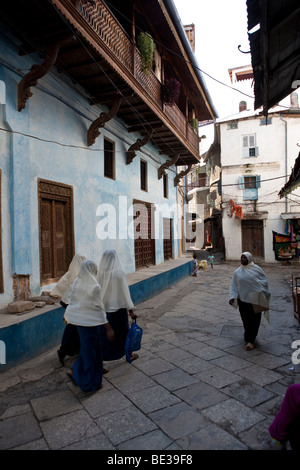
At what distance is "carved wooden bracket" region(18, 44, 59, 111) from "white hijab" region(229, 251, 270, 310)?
4.61 metres

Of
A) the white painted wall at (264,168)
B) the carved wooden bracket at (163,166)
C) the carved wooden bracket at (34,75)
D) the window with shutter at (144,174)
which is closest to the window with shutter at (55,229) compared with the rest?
the carved wooden bracket at (34,75)

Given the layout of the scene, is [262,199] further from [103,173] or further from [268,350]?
[268,350]

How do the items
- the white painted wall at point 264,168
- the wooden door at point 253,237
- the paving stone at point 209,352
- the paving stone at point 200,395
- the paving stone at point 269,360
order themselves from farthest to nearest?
the wooden door at point 253,237
the white painted wall at point 264,168
the paving stone at point 209,352
the paving stone at point 269,360
the paving stone at point 200,395

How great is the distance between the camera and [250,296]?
4.70 m

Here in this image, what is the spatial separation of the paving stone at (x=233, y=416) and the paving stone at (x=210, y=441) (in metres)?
0.10

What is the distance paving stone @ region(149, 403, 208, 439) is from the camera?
2.67 metres

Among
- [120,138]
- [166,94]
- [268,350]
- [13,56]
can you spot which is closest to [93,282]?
[268,350]

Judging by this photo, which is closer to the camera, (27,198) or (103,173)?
(27,198)

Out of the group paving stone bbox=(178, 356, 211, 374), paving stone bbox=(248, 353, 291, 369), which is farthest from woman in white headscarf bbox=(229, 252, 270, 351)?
paving stone bbox=(178, 356, 211, 374)

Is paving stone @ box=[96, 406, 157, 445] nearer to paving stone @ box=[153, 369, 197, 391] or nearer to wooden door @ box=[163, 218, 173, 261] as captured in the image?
paving stone @ box=[153, 369, 197, 391]

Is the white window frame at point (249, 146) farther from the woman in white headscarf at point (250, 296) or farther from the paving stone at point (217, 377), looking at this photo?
the paving stone at point (217, 377)

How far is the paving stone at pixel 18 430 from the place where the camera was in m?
2.61

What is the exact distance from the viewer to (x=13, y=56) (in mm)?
5223
